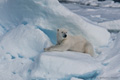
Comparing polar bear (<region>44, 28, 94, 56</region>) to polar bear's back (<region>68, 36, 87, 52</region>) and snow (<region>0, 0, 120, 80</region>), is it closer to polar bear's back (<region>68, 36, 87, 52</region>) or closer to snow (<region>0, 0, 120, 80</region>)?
polar bear's back (<region>68, 36, 87, 52</region>)

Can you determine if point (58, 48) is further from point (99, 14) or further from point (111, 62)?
point (99, 14)

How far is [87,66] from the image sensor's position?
9.40 feet

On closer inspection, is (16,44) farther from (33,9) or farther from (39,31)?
(33,9)

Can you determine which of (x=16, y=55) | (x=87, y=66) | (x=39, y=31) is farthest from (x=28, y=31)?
(x=87, y=66)

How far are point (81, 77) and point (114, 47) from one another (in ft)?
4.16

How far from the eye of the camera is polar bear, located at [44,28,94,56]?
3.22m

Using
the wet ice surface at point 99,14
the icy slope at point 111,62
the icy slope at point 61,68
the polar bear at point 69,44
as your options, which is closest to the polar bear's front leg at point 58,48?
the polar bear at point 69,44

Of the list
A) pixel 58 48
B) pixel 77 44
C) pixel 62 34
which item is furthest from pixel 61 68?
pixel 77 44

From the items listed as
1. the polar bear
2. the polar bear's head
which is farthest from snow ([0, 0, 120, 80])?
the polar bear's head

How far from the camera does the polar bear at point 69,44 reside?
10.6 feet

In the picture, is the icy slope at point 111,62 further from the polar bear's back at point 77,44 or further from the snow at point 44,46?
the polar bear's back at point 77,44

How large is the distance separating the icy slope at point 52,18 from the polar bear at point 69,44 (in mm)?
367

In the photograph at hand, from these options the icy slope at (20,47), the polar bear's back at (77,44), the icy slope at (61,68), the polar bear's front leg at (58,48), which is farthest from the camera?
the polar bear's back at (77,44)

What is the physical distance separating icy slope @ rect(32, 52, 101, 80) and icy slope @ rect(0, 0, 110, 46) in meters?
0.97
